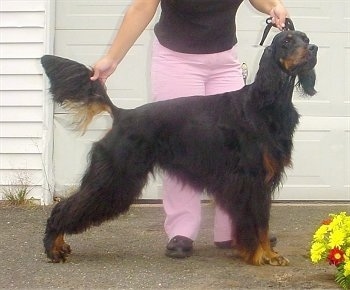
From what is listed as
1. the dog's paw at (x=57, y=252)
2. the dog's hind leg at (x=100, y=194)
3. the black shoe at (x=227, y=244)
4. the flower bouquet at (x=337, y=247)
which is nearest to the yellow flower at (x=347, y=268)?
the flower bouquet at (x=337, y=247)

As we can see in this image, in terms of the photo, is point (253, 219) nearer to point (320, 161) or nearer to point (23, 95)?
point (320, 161)

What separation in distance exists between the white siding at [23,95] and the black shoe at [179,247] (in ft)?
7.06

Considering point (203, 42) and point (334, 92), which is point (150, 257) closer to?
point (203, 42)

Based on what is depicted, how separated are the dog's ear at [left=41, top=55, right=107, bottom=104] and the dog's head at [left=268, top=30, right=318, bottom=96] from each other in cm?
104

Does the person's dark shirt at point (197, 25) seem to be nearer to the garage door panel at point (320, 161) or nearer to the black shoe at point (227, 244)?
the black shoe at point (227, 244)

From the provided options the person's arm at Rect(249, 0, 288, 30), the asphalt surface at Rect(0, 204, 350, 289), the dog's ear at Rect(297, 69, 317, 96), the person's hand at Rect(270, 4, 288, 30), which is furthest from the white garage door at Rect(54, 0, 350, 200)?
the dog's ear at Rect(297, 69, 317, 96)

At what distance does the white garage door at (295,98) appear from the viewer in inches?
281

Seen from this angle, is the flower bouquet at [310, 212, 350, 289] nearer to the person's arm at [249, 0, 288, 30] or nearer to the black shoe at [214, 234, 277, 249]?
the black shoe at [214, 234, 277, 249]

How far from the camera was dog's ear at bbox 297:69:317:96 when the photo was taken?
4785 mm

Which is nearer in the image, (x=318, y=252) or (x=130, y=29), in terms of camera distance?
(x=318, y=252)

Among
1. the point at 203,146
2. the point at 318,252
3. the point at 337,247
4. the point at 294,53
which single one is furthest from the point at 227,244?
the point at 294,53

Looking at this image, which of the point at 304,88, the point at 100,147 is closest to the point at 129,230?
the point at 100,147

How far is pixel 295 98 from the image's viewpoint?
7.13m

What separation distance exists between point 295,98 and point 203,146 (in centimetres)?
242
